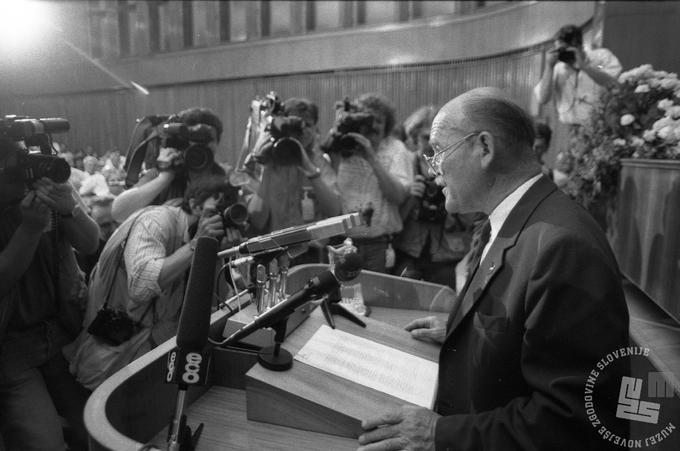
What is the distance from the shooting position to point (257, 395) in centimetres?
108

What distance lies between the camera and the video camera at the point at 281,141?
232 centimetres

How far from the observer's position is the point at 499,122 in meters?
1.19

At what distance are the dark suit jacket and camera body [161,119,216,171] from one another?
115 centimetres

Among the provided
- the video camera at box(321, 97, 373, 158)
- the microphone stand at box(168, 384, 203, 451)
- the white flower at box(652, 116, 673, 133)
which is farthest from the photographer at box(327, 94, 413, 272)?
the microphone stand at box(168, 384, 203, 451)

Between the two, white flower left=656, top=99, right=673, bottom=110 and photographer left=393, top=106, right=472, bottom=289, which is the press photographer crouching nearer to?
photographer left=393, top=106, right=472, bottom=289

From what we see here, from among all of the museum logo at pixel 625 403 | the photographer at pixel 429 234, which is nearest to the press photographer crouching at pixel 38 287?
the museum logo at pixel 625 403

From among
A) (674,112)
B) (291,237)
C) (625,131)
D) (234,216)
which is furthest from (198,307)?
(625,131)

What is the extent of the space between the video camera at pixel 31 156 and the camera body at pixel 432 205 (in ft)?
7.27

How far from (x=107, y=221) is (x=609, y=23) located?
442cm

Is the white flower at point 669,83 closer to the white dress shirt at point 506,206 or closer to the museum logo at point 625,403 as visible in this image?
the white dress shirt at point 506,206

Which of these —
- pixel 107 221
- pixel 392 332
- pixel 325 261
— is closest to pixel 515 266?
pixel 392 332

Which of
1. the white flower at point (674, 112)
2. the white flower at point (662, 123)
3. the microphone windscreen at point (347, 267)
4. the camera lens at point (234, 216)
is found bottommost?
the microphone windscreen at point (347, 267)

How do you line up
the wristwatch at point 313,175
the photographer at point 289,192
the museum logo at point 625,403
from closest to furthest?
the museum logo at point 625,403 → the photographer at point 289,192 → the wristwatch at point 313,175

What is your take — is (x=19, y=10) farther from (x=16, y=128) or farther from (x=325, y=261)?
(x=325, y=261)
